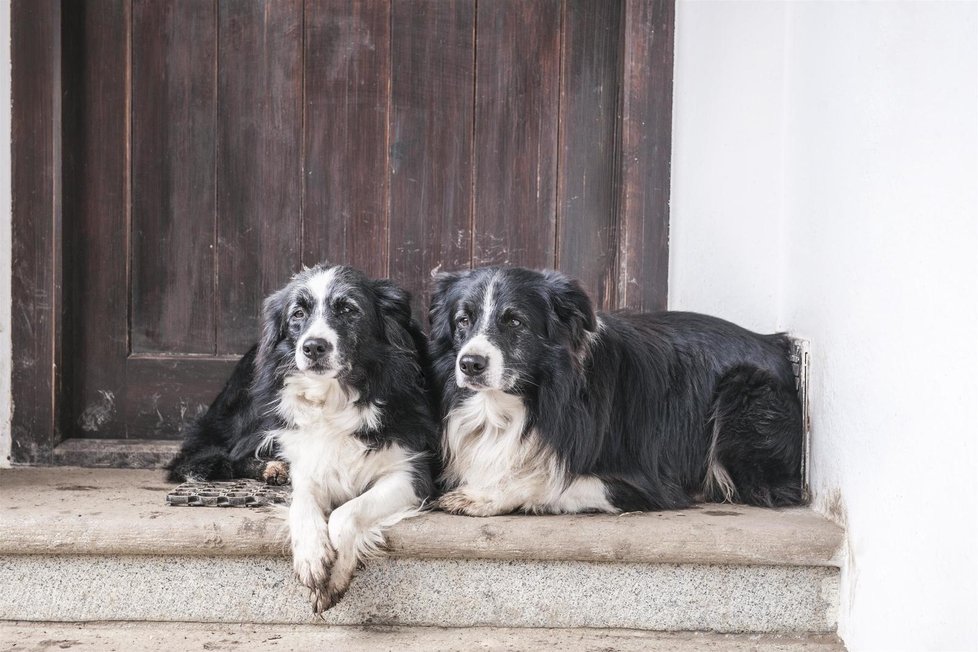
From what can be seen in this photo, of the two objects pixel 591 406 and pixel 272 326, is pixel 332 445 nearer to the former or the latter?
pixel 272 326

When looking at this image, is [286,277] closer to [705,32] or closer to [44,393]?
[44,393]

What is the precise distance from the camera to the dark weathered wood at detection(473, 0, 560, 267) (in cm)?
304

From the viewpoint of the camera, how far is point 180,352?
3082 mm

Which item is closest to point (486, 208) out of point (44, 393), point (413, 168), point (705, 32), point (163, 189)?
point (413, 168)

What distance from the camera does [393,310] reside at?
2.50 meters

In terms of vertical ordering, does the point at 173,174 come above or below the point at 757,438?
above

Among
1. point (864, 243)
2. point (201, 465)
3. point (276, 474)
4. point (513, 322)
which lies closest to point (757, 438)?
point (864, 243)

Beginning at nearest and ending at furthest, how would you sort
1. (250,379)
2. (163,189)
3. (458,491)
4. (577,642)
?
(577,642) → (458,491) → (250,379) → (163,189)

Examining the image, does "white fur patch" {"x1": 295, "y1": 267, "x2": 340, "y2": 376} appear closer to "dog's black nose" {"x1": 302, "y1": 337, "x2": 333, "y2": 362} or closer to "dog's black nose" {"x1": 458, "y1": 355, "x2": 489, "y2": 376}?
"dog's black nose" {"x1": 302, "y1": 337, "x2": 333, "y2": 362}

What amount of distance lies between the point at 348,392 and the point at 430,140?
1055mm

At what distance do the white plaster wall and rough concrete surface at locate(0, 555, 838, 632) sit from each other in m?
0.22

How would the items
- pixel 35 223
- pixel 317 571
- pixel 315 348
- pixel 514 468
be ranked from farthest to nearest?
pixel 35 223 < pixel 514 468 < pixel 315 348 < pixel 317 571

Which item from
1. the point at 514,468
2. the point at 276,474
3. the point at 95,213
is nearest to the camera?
the point at 514,468

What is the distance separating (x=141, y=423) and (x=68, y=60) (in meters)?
1.24
